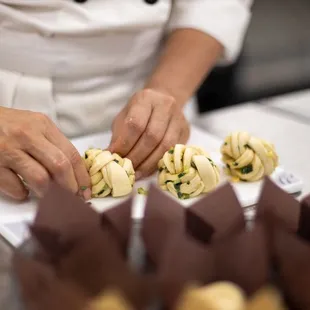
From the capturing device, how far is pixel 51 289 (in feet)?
1.22

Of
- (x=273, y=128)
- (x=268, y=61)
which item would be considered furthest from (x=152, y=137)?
(x=268, y=61)

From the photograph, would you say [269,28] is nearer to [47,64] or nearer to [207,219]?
[47,64]

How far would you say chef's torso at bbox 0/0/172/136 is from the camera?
0.94 meters

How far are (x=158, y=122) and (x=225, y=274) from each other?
1.55ft

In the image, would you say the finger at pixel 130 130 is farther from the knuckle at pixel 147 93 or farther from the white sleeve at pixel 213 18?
the white sleeve at pixel 213 18

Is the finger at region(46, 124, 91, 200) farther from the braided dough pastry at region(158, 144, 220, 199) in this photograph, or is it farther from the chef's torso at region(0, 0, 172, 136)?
the chef's torso at region(0, 0, 172, 136)

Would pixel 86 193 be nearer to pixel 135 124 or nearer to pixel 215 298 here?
pixel 135 124

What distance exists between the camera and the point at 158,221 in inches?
17.8

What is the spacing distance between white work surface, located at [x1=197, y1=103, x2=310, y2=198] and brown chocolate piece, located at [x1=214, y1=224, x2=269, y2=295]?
0.49 metres

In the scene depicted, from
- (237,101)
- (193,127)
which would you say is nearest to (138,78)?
(193,127)

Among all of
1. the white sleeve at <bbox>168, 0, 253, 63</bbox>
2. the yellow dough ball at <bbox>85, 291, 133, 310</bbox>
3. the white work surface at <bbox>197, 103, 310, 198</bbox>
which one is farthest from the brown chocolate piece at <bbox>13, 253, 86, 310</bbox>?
the white sleeve at <bbox>168, 0, 253, 63</bbox>

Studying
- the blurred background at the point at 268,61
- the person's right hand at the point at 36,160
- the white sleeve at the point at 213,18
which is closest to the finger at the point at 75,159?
the person's right hand at the point at 36,160

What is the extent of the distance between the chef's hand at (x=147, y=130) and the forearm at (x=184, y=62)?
94 millimetres

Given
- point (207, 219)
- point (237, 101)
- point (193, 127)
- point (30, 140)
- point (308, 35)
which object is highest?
point (207, 219)
